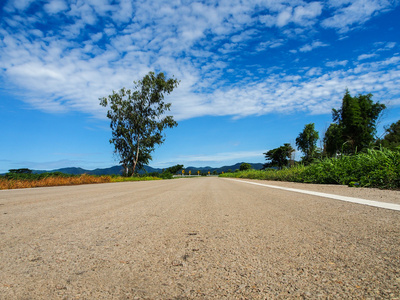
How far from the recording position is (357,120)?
30.0 m

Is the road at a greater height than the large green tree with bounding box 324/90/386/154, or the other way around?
the large green tree with bounding box 324/90/386/154

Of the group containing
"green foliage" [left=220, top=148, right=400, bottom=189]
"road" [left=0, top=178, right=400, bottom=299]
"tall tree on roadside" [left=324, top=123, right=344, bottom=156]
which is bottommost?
"road" [left=0, top=178, right=400, bottom=299]

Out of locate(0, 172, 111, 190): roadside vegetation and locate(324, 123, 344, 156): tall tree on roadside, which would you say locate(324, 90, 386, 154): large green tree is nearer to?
locate(324, 123, 344, 156): tall tree on roadside

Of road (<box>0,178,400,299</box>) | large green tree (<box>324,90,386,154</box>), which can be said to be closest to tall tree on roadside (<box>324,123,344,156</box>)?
large green tree (<box>324,90,386,154</box>)

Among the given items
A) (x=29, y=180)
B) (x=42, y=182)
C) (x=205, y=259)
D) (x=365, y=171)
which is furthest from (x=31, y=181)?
(x=365, y=171)

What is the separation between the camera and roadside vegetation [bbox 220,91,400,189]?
18.5 ft

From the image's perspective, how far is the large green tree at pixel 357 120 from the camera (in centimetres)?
2978

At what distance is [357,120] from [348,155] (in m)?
25.6

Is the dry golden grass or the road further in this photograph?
the dry golden grass

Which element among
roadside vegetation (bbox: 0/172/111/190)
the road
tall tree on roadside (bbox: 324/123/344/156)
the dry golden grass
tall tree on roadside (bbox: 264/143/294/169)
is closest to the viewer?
the road

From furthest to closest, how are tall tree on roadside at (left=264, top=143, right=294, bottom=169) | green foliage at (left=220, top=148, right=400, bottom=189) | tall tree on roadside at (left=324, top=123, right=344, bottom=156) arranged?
tall tree on roadside at (left=264, top=143, right=294, bottom=169) < tall tree on roadside at (left=324, top=123, right=344, bottom=156) < green foliage at (left=220, top=148, right=400, bottom=189)

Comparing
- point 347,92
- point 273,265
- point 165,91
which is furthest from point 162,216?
point 347,92

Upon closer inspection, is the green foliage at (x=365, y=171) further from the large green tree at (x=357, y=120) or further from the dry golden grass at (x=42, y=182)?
the large green tree at (x=357, y=120)

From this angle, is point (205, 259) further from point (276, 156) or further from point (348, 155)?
point (276, 156)
